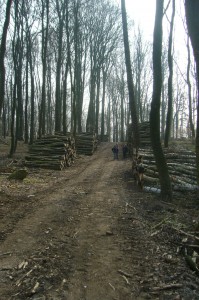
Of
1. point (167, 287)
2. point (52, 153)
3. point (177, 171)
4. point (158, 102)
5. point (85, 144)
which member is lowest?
point (167, 287)

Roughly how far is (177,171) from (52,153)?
8.11m

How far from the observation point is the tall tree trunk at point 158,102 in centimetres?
1037

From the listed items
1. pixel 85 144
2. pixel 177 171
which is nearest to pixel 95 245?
pixel 177 171

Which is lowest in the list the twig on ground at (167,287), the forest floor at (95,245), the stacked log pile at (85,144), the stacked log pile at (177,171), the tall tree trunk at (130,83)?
the twig on ground at (167,287)

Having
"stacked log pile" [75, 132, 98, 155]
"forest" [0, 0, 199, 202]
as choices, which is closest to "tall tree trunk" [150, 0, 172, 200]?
"forest" [0, 0, 199, 202]

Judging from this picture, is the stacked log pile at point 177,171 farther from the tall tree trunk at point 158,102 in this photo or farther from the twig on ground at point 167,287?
the twig on ground at point 167,287

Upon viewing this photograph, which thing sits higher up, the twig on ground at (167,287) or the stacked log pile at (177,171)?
the stacked log pile at (177,171)

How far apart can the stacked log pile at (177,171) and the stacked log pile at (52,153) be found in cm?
505

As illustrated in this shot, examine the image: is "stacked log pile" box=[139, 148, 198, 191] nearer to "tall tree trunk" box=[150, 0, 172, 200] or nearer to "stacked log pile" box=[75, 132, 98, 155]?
"tall tree trunk" box=[150, 0, 172, 200]

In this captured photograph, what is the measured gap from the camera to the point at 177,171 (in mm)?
13789

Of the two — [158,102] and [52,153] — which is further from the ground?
[158,102]

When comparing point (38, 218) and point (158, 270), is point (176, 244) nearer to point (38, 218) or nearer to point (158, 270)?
point (158, 270)

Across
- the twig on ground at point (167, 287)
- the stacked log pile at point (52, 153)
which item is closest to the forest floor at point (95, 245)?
the twig on ground at point (167, 287)

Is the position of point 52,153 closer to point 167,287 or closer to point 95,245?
point 95,245
